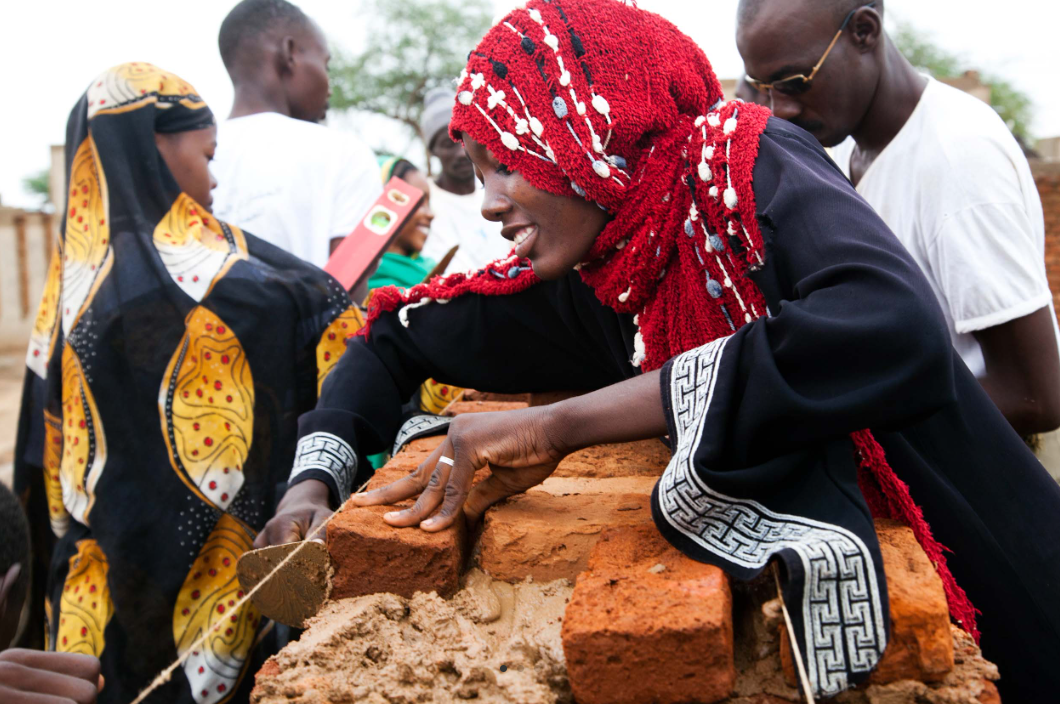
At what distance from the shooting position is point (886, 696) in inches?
49.4

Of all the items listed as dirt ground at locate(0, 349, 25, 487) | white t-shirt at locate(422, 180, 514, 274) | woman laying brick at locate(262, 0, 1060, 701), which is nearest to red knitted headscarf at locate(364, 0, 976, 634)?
woman laying brick at locate(262, 0, 1060, 701)

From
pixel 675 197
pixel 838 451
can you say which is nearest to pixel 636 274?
pixel 675 197

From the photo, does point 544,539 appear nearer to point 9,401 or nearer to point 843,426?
point 843,426

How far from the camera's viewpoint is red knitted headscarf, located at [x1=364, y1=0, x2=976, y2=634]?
1.70m

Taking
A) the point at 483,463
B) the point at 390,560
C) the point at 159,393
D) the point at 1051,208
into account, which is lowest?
the point at 1051,208

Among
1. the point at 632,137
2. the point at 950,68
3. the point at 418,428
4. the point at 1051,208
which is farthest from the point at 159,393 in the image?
the point at 950,68

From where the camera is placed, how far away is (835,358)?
4.53ft

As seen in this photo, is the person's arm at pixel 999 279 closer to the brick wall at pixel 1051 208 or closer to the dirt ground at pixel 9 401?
the brick wall at pixel 1051 208

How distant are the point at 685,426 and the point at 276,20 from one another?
133 inches

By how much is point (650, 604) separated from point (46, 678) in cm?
140

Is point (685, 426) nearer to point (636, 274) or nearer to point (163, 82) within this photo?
point (636, 274)

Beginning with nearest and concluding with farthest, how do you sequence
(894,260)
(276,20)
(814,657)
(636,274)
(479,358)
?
(814,657) → (894,260) → (636,274) → (479,358) → (276,20)

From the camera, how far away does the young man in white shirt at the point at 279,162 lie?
→ 3572 millimetres

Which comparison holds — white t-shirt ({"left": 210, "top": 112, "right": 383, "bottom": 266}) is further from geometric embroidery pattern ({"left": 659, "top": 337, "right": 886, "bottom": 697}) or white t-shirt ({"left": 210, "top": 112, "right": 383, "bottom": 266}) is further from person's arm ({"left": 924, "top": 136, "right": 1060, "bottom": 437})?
geometric embroidery pattern ({"left": 659, "top": 337, "right": 886, "bottom": 697})
